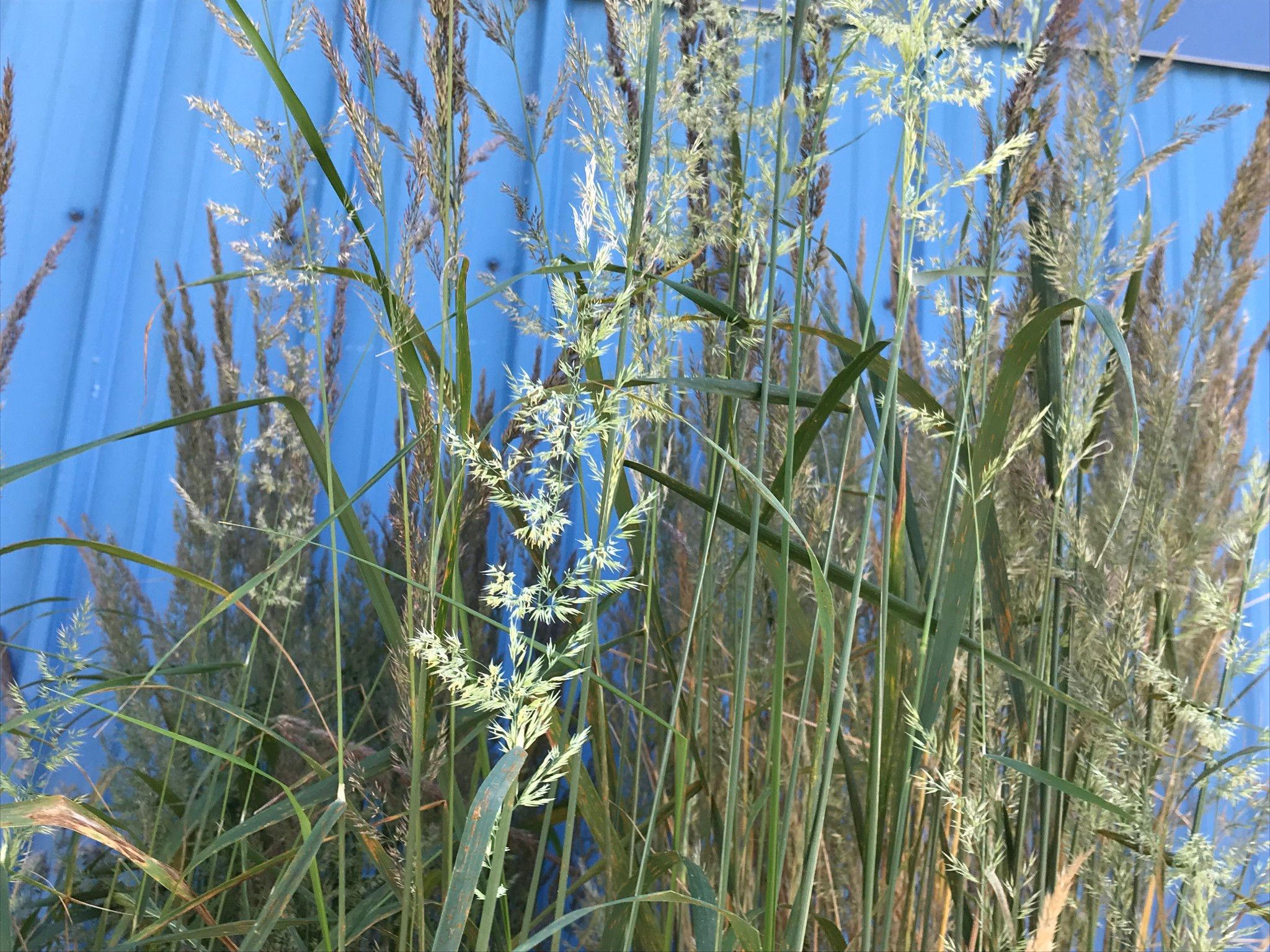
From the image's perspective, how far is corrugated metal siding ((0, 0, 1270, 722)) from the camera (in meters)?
2.19

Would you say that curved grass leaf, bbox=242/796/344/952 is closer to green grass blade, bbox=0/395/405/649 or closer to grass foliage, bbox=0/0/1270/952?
grass foliage, bbox=0/0/1270/952

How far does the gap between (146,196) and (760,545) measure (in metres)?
2.21

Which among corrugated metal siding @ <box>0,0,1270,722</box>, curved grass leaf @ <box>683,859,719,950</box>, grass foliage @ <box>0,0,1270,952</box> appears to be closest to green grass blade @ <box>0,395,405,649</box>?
grass foliage @ <box>0,0,1270,952</box>

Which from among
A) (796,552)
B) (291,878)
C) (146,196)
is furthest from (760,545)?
(146,196)

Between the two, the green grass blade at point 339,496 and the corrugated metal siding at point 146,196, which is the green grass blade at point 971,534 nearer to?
the green grass blade at point 339,496

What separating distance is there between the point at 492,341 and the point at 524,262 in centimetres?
22

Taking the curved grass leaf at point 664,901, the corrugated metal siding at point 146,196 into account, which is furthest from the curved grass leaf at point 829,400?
the corrugated metal siding at point 146,196

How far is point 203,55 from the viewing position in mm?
2342

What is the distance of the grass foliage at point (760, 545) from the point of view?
0.57 metres

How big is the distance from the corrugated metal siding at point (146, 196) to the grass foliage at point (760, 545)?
986 mm

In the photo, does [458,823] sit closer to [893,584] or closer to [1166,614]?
[893,584]

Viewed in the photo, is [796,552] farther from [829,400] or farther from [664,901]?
[664,901]

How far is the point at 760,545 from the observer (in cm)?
74

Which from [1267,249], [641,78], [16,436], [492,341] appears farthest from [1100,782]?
[16,436]
